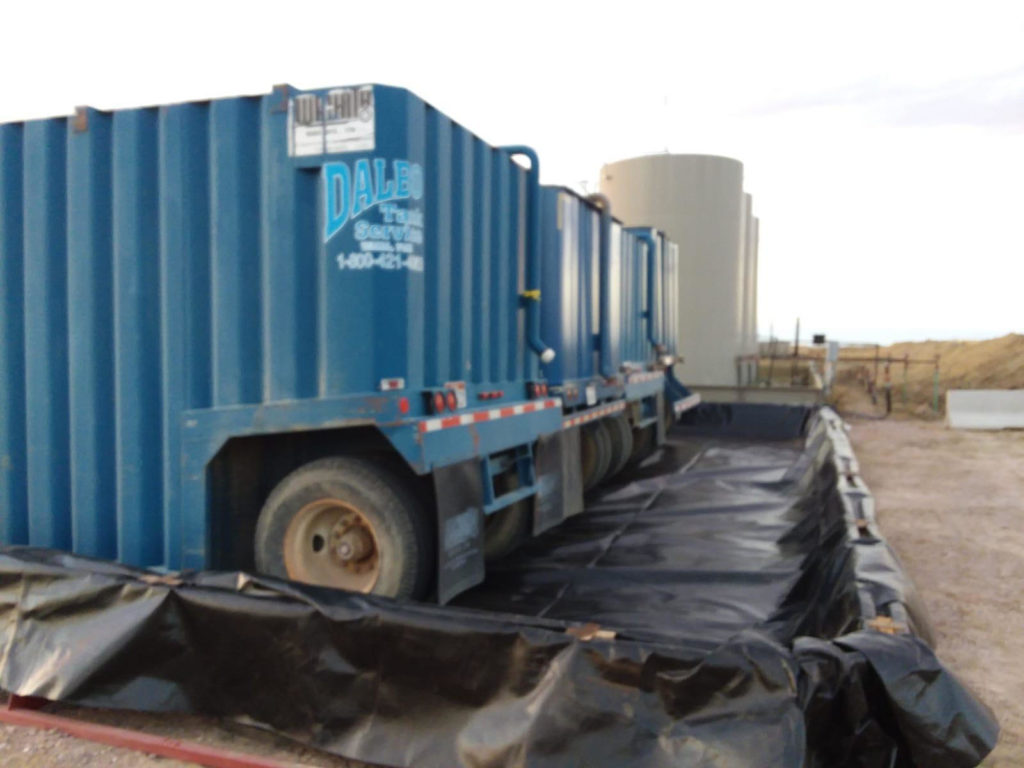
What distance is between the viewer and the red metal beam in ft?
11.0

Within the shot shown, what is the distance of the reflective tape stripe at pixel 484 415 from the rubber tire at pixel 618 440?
2967 mm

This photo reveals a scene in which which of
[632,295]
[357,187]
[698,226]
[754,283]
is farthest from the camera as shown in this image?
[754,283]

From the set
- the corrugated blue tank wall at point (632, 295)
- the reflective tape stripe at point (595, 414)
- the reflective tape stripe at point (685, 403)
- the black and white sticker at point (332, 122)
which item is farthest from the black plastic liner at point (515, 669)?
the reflective tape stripe at point (685, 403)

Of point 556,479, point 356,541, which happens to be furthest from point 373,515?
point 556,479

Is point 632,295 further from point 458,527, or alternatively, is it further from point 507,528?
point 458,527

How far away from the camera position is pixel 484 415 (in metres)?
5.65

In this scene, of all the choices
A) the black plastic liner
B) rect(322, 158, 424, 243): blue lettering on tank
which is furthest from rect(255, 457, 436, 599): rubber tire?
rect(322, 158, 424, 243): blue lettering on tank

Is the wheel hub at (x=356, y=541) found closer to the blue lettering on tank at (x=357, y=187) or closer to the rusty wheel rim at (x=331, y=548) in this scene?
the rusty wheel rim at (x=331, y=548)

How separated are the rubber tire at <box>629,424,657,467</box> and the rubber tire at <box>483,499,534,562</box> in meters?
5.02

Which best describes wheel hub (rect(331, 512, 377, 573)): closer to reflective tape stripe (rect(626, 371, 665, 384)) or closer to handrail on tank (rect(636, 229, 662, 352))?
reflective tape stripe (rect(626, 371, 665, 384))

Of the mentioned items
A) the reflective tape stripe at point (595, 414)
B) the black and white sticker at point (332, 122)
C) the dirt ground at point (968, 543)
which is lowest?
the dirt ground at point (968, 543)

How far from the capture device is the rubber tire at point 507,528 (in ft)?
21.2

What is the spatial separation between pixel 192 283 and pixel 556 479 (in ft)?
10.2

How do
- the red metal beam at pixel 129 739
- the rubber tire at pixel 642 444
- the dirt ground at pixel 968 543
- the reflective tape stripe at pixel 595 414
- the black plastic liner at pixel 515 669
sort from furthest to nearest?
1. the rubber tire at pixel 642 444
2. the reflective tape stripe at pixel 595 414
3. the dirt ground at pixel 968 543
4. the red metal beam at pixel 129 739
5. the black plastic liner at pixel 515 669
